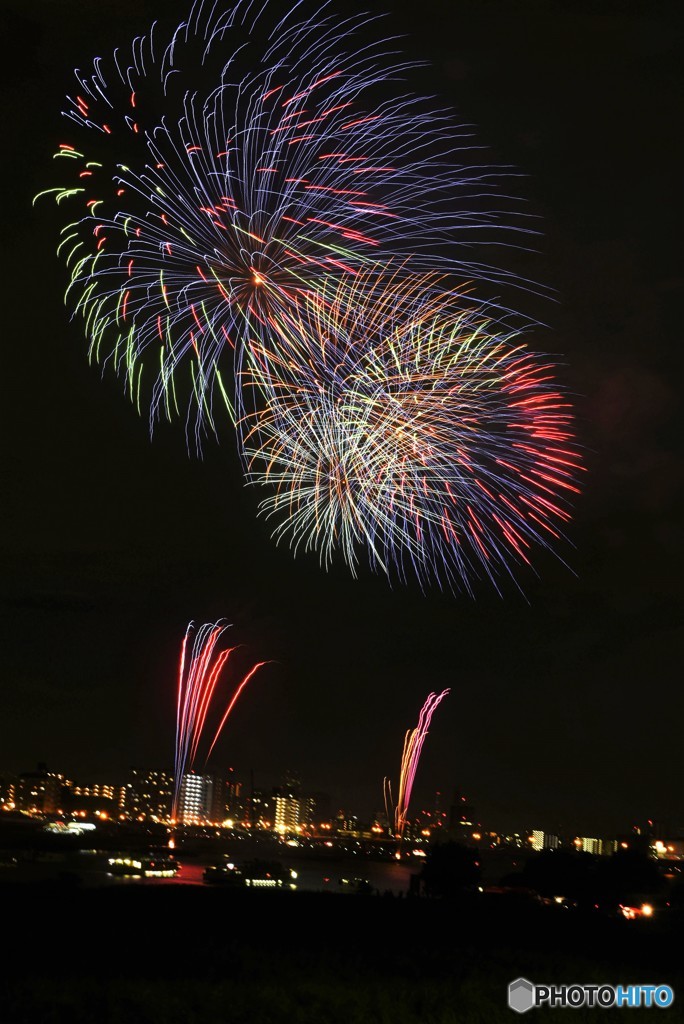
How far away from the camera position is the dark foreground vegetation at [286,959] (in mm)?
9930

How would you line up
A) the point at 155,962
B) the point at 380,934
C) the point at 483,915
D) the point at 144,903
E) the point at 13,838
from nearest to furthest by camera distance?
the point at 155,962
the point at 380,934
the point at 144,903
the point at 483,915
the point at 13,838

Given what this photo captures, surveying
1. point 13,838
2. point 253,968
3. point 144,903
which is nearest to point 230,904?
point 144,903

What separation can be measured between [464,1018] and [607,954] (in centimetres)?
529

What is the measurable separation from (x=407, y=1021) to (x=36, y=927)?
5.34 m

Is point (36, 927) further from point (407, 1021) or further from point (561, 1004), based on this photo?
point (561, 1004)

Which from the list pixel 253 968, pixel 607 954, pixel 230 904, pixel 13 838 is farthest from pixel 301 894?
pixel 13 838

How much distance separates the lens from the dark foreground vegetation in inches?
391

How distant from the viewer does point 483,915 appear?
61.6ft

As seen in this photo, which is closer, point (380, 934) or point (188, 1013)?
point (188, 1013)

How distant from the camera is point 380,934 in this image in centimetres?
1516

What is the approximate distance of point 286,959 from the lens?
12.4m

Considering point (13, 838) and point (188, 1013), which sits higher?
point (188, 1013)

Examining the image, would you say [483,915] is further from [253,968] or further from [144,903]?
[253,968]

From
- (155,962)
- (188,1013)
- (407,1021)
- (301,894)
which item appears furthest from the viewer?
(301,894)
